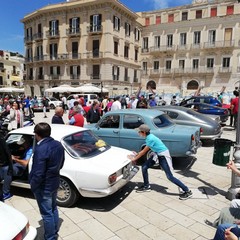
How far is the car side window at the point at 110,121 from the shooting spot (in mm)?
7066

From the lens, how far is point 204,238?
357 cm

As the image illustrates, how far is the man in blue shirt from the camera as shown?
4489 millimetres

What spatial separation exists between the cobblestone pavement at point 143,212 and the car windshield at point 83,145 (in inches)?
37.6

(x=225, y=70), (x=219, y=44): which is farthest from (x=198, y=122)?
(x=219, y=44)

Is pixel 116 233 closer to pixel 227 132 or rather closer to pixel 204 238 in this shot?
pixel 204 238

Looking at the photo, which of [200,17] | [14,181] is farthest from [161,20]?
[14,181]

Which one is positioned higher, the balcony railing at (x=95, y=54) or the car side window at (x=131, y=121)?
the balcony railing at (x=95, y=54)

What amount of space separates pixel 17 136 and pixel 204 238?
13.0 ft

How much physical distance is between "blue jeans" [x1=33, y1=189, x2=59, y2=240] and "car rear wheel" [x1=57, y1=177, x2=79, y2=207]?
3.09ft

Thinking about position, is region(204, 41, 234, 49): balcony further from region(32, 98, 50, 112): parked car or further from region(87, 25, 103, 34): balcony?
region(32, 98, 50, 112): parked car

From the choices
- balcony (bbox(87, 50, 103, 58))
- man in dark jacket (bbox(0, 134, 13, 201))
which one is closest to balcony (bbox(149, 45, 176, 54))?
balcony (bbox(87, 50, 103, 58))

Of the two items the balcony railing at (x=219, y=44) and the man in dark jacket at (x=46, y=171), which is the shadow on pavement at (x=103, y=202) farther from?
the balcony railing at (x=219, y=44)

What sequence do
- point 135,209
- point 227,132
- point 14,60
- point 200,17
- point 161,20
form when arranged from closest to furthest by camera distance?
point 135,209, point 227,132, point 200,17, point 161,20, point 14,60

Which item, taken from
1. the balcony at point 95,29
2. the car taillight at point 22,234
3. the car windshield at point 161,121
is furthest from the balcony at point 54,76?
the car taillight at point 22,234
